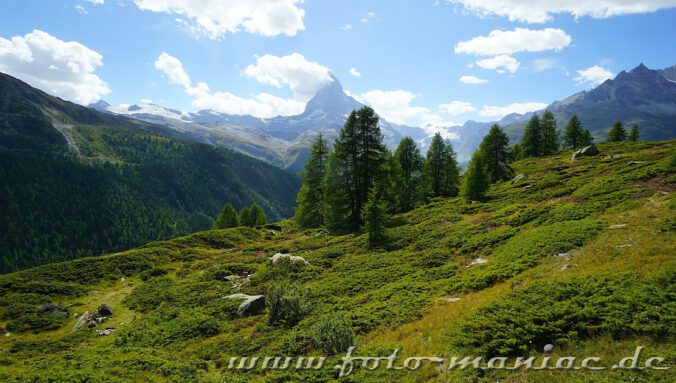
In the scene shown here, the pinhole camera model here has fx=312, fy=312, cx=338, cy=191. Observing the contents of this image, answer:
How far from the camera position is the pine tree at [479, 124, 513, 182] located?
67062 millimetres

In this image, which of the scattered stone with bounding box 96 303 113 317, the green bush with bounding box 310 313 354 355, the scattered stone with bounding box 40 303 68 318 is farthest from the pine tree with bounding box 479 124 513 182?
the scattered stone with bounding box 40 303 68 318

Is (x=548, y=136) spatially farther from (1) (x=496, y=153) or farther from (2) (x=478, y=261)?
(2) (x=478, y=261)

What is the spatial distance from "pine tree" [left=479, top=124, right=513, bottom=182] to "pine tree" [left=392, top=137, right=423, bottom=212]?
613 inches

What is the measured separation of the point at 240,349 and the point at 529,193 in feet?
136

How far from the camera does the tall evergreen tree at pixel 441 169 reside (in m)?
63.2

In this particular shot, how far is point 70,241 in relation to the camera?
181 meters

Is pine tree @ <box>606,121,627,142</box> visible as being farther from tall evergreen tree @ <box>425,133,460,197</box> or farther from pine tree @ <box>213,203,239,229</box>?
pine tree @ <box>213,203,239,229</box>

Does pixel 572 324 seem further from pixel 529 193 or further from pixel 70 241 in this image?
pixel 70 241

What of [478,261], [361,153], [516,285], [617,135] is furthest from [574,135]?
[516,285]

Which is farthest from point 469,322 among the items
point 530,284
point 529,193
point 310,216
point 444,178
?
point 444,178

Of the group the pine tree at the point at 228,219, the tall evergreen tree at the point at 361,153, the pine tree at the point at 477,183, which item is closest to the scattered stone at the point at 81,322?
the tall evergreen tree at the point at 361,153

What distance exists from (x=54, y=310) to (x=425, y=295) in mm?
34448

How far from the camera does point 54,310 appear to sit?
29766mm

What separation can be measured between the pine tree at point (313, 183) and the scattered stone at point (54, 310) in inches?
1322
